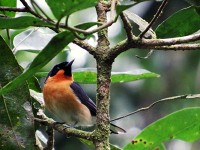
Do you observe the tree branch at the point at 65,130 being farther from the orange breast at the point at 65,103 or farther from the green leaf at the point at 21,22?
the orange breast at the point at 65,103

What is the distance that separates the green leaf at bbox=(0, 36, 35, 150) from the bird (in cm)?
127

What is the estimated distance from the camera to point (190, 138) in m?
1.83

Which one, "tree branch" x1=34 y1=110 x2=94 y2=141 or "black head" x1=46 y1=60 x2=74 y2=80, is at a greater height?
"tree branch" x1=34 y1=110 x2=94 y2=141

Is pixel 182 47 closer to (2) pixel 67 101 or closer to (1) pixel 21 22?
(1) pixel 21 22

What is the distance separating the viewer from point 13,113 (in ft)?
5.15

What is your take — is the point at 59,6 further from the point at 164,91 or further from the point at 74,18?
the point at 164,91

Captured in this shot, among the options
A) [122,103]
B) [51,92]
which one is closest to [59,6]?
[51,92]

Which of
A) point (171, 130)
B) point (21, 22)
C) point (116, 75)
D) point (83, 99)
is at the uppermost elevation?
point (21, 22)

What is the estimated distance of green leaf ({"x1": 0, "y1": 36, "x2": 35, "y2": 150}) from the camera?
1.53 meters

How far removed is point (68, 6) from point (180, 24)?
0.50 m

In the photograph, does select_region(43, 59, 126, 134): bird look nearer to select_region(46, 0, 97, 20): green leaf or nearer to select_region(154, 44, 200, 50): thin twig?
select_region(154, 44, 200, 50): thin twig

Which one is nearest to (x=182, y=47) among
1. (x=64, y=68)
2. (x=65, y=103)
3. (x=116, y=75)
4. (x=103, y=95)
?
(x=103, y=95)

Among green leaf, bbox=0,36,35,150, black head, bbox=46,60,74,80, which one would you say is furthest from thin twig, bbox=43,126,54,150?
black head, bbox=46,60,74,80

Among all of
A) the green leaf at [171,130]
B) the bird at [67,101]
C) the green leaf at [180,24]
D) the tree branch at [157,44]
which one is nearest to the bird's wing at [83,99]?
the bird at [67,101]
